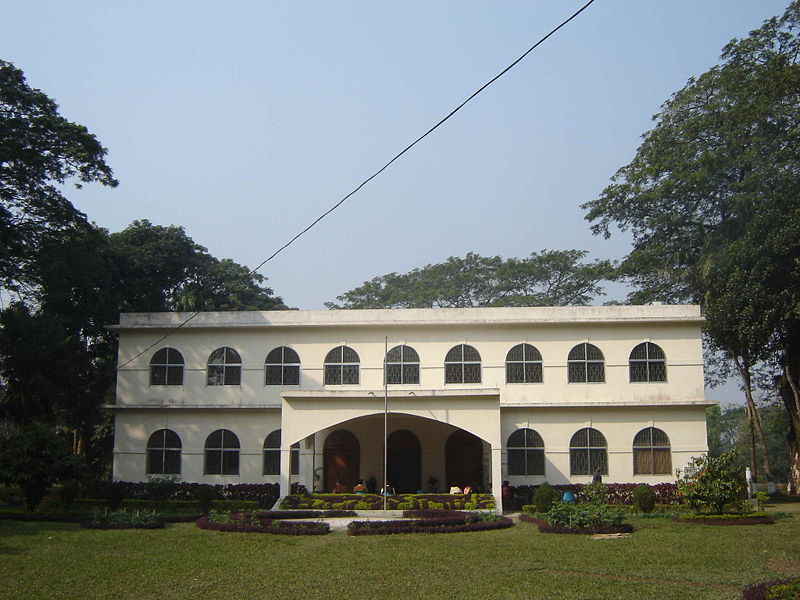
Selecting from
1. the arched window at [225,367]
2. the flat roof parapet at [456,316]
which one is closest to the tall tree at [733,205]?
the flat roof parapet at [456,316]

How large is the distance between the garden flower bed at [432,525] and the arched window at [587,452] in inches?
235

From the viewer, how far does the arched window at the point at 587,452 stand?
23.9 meters

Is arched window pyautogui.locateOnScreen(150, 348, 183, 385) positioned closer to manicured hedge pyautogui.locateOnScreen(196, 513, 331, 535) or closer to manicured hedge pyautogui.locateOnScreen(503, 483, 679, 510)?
manicured hedge pyautogui.locateOnScreen(196, 513, 331, 535)

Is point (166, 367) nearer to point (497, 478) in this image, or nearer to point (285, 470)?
point (285, 470)

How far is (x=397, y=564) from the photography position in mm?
12992

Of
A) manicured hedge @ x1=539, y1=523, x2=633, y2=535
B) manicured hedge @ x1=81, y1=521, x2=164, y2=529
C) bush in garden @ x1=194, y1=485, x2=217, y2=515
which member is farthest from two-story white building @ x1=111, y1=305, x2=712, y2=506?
manicured hedge @ x1=539, y1=523, x2=633, y2=535

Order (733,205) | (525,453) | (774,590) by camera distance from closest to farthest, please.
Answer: (774,590) → (525,453) → (733,205)

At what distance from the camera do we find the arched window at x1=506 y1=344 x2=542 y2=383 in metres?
24.5

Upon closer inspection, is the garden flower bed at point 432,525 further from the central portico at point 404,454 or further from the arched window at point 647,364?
the arched window at point 647,364

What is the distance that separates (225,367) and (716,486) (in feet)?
47.0

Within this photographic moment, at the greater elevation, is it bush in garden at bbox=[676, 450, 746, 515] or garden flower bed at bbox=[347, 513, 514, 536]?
bush in garden at bbox=[676, 450, 746, 515]

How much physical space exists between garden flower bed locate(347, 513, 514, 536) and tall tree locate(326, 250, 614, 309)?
23445mm

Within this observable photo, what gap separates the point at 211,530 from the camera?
17484mm

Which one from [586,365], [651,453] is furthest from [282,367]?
[651,453]
